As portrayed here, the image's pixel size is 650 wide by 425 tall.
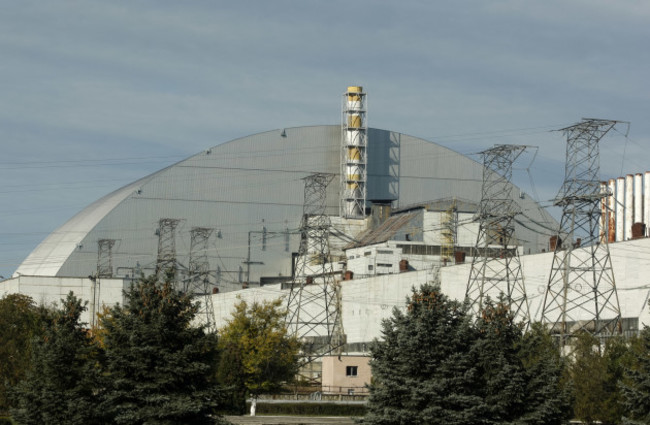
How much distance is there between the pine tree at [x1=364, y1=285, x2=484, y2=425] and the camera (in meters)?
34.8

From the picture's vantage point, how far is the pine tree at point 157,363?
3428 cm

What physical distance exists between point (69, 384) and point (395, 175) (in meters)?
89.9

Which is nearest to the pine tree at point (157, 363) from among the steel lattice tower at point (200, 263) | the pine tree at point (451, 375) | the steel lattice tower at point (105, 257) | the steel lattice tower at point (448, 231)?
the pine tree at point (451, 375)

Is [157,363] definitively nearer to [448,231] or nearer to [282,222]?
[448,231]

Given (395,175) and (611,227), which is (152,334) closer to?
(611,227)

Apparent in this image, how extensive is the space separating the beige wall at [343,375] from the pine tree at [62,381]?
130 ft

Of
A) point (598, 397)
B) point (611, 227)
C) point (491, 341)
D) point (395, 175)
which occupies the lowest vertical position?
point (598, 397)

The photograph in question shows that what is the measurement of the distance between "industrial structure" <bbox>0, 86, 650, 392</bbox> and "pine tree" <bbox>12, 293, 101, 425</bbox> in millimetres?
64771

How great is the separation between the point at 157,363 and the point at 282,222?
86995 mm

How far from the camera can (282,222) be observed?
399ft

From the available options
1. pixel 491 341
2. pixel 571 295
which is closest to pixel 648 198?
pixel 571 295

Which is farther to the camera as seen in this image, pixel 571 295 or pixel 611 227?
pixel 611 227

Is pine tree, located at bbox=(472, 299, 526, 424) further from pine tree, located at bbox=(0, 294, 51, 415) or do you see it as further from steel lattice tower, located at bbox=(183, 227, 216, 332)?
steel lattice tower, located at bbox=(183, 227, 216, 332)

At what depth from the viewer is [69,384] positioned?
36.9 metres
